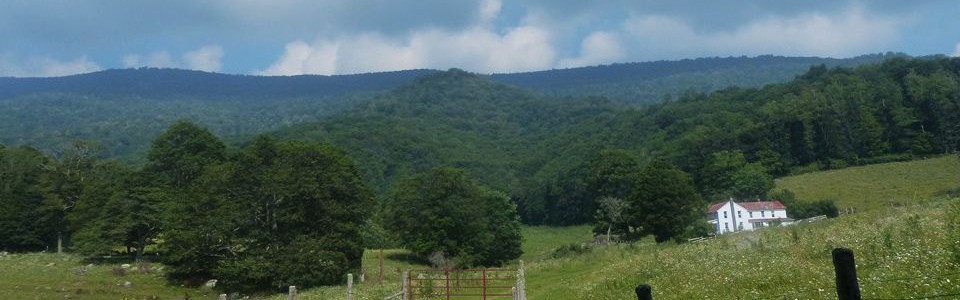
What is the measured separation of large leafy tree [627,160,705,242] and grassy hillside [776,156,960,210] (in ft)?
63.6

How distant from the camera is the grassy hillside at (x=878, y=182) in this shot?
76.4 m

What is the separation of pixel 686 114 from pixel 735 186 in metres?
69.0

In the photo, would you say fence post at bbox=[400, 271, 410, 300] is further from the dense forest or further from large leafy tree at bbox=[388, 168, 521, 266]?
large leafy tree at bbox=[388, 168, 521, 266]

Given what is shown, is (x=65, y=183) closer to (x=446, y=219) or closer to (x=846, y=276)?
(x=446, y=219)

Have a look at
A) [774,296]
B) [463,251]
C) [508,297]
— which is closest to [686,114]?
[463,251]

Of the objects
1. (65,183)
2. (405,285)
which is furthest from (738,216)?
(65,183)

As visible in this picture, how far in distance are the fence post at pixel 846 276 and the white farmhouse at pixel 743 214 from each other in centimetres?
8435

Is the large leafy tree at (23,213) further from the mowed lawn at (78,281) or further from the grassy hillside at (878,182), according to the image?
the grassy hillside at (878,182)

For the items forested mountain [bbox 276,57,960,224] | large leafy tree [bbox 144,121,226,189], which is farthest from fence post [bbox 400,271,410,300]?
forested mountain [bbox 276,57,960,224]

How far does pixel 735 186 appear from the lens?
338ft

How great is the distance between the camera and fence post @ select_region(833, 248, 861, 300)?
214 inches

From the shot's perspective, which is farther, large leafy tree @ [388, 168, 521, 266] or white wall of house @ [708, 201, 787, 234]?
white wall of house @ [708, 201, 787, 234]

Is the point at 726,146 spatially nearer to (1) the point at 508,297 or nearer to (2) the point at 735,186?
(2) the point at 735,186

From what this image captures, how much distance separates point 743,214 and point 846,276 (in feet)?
292
